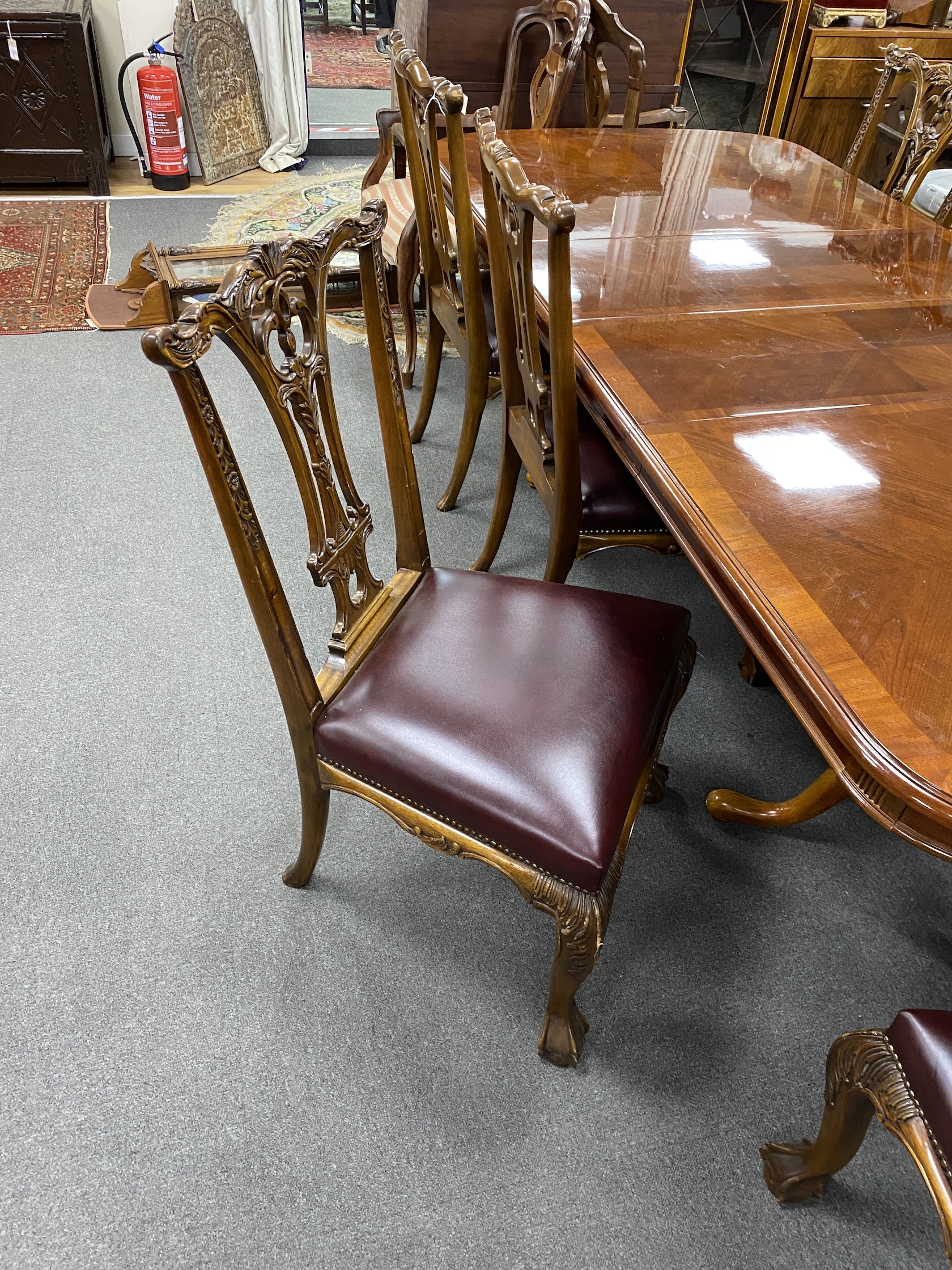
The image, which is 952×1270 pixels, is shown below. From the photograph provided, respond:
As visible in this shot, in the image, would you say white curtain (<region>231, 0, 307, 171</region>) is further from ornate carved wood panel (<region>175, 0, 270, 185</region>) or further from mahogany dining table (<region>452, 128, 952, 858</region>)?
mahogany dining table (<region>452, 128, 952, 858</region>)

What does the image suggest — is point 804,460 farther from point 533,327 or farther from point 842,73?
point 842,73

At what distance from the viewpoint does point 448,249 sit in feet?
6.50

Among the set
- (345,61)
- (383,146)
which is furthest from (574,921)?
(345,61)

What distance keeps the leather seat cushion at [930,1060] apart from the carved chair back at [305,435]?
76 cm

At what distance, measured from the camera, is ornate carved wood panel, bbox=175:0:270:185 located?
145 inches

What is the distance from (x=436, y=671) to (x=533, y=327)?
0.63 m

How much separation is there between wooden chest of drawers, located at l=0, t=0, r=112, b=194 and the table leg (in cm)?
360

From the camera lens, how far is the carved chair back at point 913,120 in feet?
Result: 6.95

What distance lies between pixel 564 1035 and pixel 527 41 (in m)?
3.26

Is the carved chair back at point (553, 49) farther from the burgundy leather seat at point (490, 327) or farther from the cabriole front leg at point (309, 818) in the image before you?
the cabriole front leg at point (309, 818)

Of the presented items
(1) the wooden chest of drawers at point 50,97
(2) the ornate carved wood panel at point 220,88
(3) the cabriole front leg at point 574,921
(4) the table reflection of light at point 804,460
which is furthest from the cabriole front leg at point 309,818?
(2) the ornate carved wood panel at point 220,88

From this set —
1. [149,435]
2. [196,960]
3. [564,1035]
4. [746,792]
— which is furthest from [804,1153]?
[149,435]

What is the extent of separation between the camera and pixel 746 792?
1.64 m

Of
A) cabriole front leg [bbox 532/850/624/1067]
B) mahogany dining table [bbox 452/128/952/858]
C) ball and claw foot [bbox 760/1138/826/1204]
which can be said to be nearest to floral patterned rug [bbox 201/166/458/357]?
mahogany dining table [bbox 452/128/952/858]
